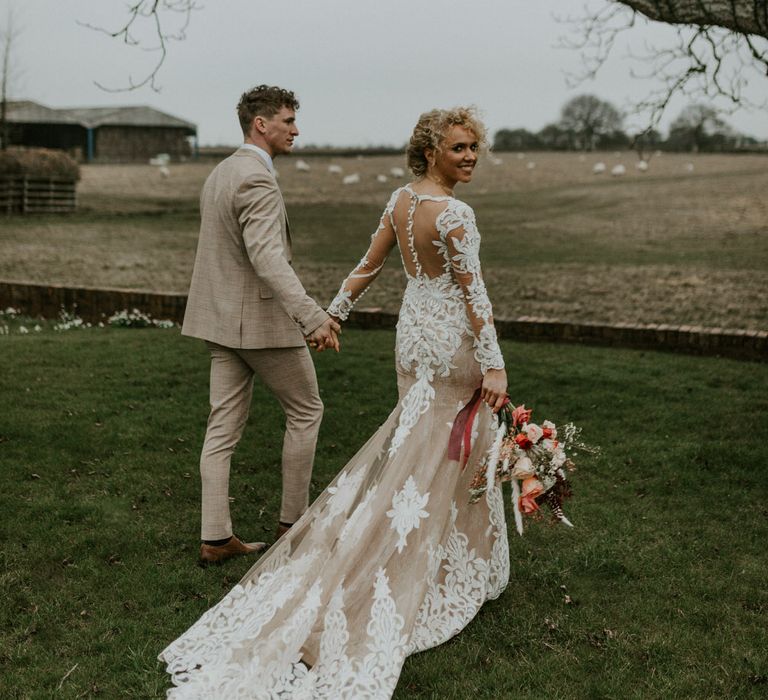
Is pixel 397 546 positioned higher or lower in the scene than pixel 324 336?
lower

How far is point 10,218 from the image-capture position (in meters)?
28.2

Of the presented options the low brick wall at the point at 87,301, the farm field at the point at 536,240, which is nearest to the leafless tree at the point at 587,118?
the farm field at the point at 536,240

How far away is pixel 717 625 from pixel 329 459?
3.36 meters

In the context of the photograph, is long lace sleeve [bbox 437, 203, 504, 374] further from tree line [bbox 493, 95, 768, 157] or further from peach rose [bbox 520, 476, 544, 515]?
tree line [bbox 493, 95, 768, 157]

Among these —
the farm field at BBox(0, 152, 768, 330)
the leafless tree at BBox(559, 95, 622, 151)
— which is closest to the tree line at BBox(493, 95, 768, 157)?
the leafless tree at BBox(559, 95, 622, 151)

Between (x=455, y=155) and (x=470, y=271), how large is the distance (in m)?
0.55

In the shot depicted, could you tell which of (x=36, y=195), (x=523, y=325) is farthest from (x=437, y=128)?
(x=36, y=195)

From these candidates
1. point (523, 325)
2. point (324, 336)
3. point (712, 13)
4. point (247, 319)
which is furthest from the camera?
point (523, 325)

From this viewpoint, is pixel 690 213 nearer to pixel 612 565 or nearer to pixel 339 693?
pixel 612 565

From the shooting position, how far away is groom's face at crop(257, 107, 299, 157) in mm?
4797

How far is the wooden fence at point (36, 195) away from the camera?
97.9 ft

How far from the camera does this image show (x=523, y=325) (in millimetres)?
11219

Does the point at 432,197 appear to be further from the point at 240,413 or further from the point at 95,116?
the point at 95,116

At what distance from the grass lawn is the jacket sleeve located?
1539mm
